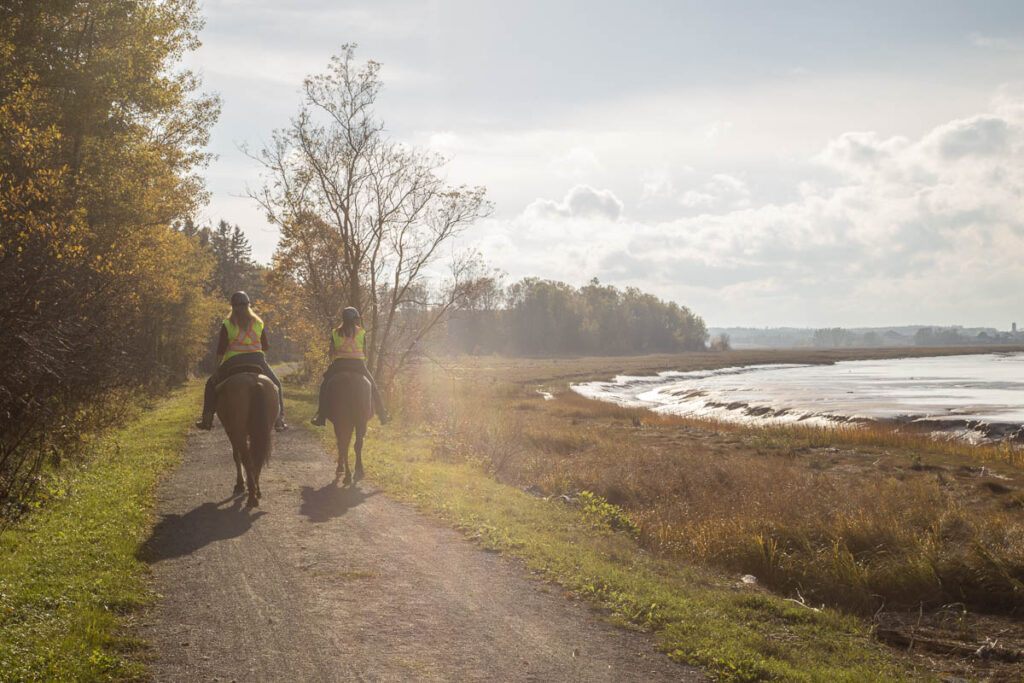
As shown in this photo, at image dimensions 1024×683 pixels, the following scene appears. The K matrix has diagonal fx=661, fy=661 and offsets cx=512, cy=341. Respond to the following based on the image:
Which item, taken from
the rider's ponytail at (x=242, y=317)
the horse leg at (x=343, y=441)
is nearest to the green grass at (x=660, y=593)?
the horse leg at (x=343, y=441)

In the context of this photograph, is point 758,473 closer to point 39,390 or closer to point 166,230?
point 39,390

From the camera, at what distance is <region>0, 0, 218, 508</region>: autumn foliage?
9977 mm

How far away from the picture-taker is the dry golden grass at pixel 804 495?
10.1m

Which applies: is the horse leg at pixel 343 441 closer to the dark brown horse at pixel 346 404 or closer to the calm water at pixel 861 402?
the dark brown horse at pixel 346 404

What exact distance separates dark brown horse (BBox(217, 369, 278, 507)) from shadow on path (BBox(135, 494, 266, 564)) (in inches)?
18.4

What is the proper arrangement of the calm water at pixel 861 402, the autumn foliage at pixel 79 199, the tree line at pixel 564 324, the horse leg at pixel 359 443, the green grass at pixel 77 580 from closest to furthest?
the green grass at pixel 77 580 → the autumn foliage at pixel 79 199 → the horse leg at pixel 359 443 → the calm water at pixel 861 402 → the tree line at pixel 564 324

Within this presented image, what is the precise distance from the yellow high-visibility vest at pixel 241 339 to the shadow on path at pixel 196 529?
240cm

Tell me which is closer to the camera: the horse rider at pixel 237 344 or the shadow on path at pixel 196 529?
the shadow on path at pixel 196 529

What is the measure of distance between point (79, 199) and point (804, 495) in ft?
59.0

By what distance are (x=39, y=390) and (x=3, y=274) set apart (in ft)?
7.05

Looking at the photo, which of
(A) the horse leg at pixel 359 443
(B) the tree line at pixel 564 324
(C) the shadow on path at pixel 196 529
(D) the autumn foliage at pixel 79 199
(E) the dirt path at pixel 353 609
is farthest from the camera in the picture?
(B) the tree line at pixel 564 324

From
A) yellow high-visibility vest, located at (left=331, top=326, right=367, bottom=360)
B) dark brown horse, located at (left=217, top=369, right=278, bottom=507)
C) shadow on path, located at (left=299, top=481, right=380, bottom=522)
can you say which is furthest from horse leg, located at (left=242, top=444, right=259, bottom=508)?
yellow high-visibility vest, located at (left=331, top=326, right=367, bottom=360)

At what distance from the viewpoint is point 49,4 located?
58.0ft

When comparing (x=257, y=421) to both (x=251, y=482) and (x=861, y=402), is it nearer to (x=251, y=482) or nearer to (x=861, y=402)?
(x=251, y=482)
